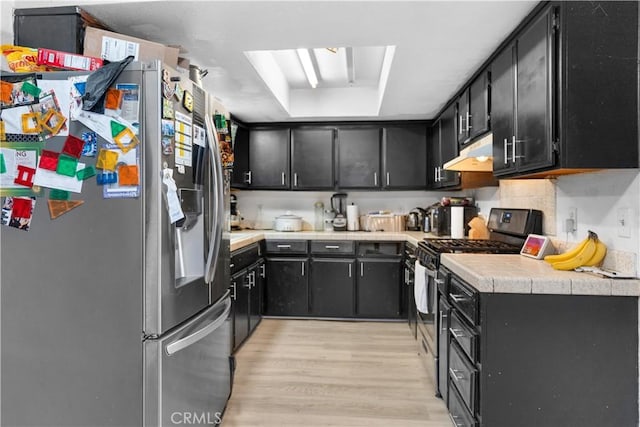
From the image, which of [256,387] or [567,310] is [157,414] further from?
[567,310]

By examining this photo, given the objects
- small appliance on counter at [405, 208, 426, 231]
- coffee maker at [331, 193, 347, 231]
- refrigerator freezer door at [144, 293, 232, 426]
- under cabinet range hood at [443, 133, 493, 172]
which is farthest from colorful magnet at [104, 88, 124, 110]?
small appliance on counter at [405, 208, 426, 231]

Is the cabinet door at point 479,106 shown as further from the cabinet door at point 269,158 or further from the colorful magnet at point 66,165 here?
the colorful magnet at point 66,165

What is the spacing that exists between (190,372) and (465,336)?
128cm

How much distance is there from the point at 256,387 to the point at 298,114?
8.80 ft

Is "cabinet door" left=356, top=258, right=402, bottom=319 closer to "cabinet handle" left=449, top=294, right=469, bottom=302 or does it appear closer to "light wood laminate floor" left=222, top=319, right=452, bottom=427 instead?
"light wood laminate floor" left=222, top=319, right=452, bottom=427

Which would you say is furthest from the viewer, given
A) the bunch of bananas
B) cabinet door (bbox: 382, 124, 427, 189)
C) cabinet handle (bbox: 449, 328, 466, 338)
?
cabinet door (bbox: 382, 124, 427, 189)

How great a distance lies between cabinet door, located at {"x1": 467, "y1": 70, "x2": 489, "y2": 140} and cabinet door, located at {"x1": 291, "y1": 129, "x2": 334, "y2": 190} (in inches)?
68.6

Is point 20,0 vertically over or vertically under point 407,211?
over

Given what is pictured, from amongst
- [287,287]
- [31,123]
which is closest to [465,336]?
[31,123]

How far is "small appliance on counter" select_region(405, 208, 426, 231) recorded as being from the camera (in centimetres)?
414

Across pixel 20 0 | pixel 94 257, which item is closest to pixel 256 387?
pixel 94 257

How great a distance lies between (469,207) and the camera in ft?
11.3

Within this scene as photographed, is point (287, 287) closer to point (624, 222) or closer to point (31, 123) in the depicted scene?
point (31, 123)

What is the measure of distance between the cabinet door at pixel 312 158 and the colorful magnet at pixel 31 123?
9.28 ft
